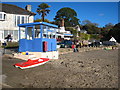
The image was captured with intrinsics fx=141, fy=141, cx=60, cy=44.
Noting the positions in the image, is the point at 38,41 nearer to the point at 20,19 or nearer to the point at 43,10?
the point at 20,19

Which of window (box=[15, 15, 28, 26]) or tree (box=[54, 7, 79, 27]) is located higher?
tree (box=[54, 7, 79, 27])

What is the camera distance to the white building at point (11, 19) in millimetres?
24453

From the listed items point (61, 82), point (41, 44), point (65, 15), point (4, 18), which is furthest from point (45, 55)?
point (65, 15)

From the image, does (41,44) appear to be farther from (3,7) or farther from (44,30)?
(3,7)

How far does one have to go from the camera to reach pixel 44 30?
1252cm

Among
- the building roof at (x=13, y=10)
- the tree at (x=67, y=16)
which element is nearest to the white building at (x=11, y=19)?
the building roof at (x=13, y=10)

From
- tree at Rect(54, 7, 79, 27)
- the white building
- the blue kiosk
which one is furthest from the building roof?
tree at Rect(54, 7, 79, 27)

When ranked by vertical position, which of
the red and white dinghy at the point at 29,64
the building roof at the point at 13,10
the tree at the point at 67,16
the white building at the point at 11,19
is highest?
the tree at the point at 67,16

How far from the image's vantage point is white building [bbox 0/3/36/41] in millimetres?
24453

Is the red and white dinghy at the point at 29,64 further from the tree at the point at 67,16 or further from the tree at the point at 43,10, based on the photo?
the tree at the point at 67,16

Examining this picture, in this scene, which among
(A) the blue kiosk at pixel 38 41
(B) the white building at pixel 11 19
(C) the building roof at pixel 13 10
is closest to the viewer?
(A) the blue kiosk at pixel 38 41

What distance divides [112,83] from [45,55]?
21.1ft

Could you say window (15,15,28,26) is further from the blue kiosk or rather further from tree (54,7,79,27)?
tree (54,7,79,27)

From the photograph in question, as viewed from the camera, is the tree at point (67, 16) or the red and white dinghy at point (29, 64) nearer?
the red and white dinghy at point (29, 64)
